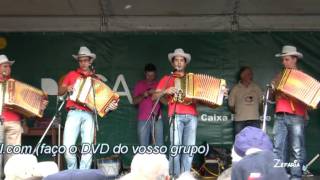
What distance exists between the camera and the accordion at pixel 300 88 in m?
6.05

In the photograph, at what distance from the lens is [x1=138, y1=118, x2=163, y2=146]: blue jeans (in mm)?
7551

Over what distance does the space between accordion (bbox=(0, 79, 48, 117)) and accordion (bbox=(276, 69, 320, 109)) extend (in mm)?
2747

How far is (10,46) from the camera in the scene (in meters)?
8.19

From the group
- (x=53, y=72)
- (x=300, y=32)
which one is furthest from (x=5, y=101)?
(x=300, y=32)

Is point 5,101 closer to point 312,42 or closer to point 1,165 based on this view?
point 1,165

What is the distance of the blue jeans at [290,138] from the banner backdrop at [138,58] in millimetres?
1853

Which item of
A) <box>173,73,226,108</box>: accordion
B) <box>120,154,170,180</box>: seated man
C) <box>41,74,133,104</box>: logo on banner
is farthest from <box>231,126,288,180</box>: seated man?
<box>41,74,133,104</box>: logo on banner

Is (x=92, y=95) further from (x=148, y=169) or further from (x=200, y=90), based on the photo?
(x=148, y=169)

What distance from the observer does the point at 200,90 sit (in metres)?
6.34

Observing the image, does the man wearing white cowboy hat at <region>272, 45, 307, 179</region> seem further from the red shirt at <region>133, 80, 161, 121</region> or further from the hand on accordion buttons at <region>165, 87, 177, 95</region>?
the red shirt at <region>133, 80, 161, 121</region>

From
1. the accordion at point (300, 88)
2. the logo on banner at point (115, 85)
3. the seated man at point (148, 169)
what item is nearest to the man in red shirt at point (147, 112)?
the logo on banner at point (115, 85)

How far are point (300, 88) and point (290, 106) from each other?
0.89 feet

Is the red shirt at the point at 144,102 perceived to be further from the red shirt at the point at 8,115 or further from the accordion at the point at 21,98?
the red shirt at the point at 8,115

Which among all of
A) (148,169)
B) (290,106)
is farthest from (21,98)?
(148,169)
